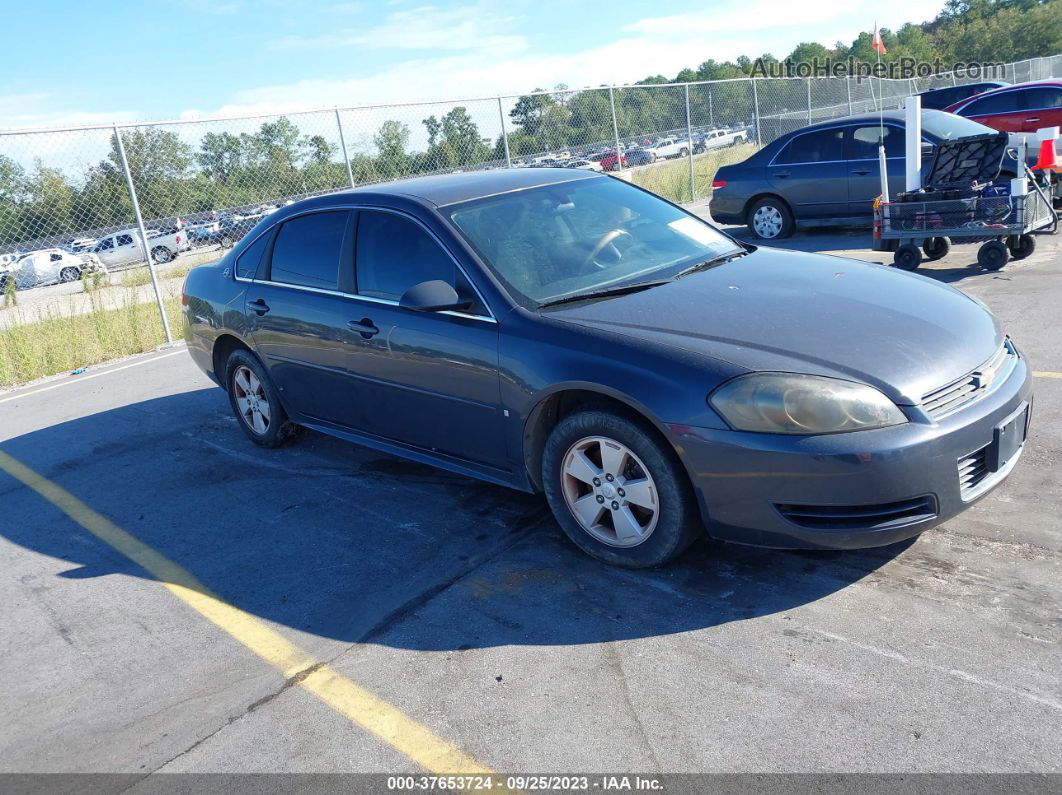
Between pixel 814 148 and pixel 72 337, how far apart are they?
369 inches

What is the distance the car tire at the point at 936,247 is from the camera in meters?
9.55

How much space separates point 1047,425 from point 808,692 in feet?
9.11

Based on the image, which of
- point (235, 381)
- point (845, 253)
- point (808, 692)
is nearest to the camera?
point (808, 692)

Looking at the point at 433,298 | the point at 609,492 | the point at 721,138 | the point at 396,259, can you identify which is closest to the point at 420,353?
the point at 433,298

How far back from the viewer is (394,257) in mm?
4703

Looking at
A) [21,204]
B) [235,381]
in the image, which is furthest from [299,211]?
[21,204]

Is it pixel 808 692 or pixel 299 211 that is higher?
pixel 299 211

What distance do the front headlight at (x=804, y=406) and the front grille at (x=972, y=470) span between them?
0.35 metres

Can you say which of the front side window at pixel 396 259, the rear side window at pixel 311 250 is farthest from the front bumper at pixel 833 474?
the rear side window at pixel 311 250

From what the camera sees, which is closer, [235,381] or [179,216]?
[235,381]

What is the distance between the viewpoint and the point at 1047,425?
189 inches

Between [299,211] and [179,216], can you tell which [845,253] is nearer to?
[299,211]

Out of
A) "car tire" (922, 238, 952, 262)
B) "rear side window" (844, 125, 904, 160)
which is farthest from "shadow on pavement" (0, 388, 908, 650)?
"rear side window" (844, 125, 904, 160)

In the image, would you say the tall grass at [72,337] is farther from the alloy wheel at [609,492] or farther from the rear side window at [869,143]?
the rear side window at [869,143]
